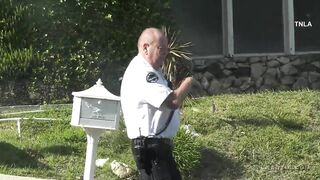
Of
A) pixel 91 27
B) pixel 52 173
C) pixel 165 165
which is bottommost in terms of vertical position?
pixel 52 173

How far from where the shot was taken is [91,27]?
36.1ft

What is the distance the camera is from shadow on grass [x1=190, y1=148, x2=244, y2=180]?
24.8ft

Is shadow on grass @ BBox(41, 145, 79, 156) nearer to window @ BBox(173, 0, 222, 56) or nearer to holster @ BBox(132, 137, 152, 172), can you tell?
holster @ BBox(132, 137, 152, 172)

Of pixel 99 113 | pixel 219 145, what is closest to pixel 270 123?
pixel 219 145

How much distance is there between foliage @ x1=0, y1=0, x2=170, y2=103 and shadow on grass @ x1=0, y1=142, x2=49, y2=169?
2.93 m

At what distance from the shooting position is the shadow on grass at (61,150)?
790 centimetres

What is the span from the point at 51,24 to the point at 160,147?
21.5 feet

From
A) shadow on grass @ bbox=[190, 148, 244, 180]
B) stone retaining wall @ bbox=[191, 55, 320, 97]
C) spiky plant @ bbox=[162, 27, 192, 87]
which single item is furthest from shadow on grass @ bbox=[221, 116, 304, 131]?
stone retaining wall @ bbox=[191, 55, 320, 97]

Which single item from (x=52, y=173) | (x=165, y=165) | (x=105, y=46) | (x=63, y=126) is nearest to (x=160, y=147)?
(x=165, y=165)

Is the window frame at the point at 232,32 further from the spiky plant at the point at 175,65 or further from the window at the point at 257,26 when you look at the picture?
the spiky plant at the point at 175,65

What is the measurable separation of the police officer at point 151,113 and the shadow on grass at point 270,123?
385 centimetres

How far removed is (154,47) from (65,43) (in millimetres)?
6294

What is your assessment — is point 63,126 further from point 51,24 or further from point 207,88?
point 207,88

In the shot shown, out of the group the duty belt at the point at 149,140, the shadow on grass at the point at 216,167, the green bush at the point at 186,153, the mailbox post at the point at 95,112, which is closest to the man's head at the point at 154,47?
the duty belt at the point at 149,140
